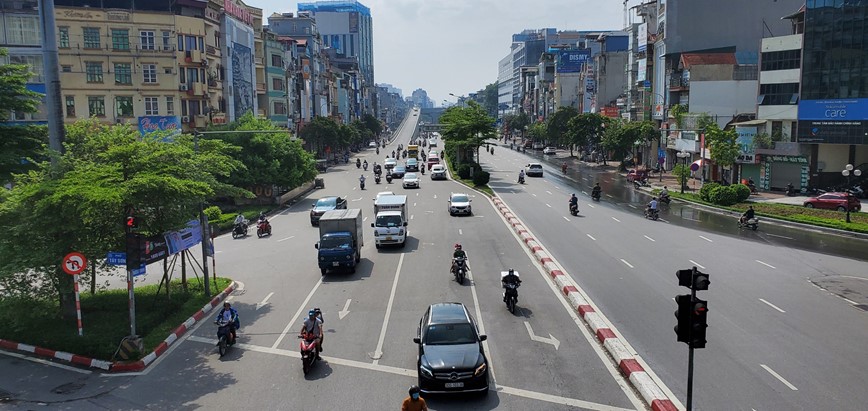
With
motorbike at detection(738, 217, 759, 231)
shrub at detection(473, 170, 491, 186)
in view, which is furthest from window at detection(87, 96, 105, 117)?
motorbike at detection(738, 217, 759, 231)

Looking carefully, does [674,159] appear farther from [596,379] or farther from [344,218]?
[596,379]

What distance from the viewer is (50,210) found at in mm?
17469

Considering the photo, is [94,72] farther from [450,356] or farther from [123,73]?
[450,356]

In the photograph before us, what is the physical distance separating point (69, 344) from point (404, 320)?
8.89m

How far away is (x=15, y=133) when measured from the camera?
2420 cm

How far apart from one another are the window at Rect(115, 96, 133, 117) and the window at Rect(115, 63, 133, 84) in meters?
1.31

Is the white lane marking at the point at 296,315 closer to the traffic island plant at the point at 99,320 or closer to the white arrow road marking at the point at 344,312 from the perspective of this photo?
the white arrow road marking at the point at 344,312

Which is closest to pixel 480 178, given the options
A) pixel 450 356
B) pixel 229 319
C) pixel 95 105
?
pixel 95 105

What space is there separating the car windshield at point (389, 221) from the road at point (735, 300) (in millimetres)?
7394

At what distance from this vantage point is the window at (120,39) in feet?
175

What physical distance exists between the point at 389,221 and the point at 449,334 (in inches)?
696

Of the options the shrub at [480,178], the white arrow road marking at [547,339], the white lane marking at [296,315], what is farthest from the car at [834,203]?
the white lane marking at [296,315]

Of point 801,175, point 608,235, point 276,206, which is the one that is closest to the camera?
point 608,235

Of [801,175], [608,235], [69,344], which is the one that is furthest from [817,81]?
[69,344]
